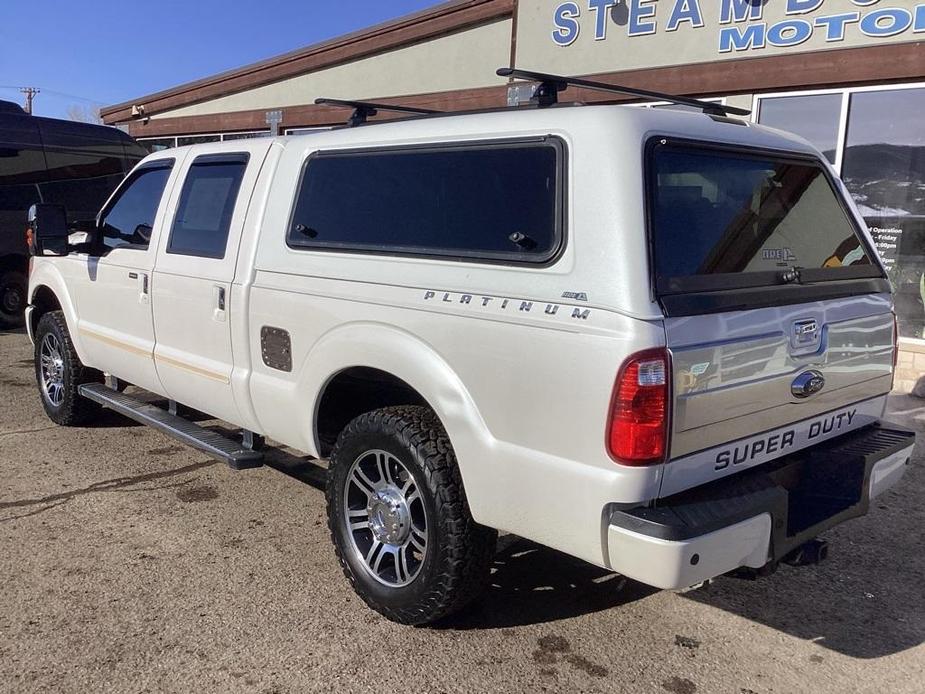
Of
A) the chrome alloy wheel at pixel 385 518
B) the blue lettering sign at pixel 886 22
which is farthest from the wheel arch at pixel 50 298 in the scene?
the blue lettering sign at pixel 886 22

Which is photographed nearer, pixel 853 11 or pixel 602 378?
pixel 602 378

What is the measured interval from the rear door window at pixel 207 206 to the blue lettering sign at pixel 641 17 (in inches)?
236

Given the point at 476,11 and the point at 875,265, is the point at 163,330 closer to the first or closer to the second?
the point at 875,265

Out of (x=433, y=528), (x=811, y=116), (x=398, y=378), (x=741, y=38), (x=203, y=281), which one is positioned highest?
(x=741, y=38)

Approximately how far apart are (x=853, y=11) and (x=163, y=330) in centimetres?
674

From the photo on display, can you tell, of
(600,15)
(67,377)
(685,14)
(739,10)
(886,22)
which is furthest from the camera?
(600,15)

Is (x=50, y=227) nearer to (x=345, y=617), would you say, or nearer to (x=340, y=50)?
(x=345, y=617)

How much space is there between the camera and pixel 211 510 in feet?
14.9

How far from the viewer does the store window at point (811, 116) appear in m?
7.80

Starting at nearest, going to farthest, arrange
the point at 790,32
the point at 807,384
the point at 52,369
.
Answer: the point at 807,384 < the point at 52,369 < the point at 790,32

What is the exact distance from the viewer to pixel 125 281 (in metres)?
4.91

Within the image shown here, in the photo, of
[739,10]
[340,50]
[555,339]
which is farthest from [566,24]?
[555,339]

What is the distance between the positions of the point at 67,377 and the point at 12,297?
219 inches

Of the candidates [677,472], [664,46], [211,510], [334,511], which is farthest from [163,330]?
[664,46]
